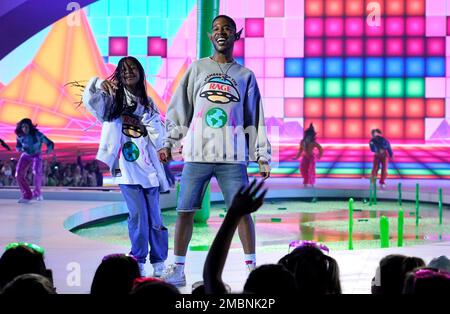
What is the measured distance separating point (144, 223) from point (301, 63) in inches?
565

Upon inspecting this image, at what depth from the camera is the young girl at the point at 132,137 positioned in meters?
4.17

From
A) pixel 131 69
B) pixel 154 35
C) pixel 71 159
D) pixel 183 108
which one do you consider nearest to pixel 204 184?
pixel 183 108

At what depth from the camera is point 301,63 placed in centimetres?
1825

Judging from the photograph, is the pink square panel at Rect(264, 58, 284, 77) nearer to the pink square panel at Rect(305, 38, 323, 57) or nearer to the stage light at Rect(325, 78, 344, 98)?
the pink square panel at Rect(305, 38, 323, 57)

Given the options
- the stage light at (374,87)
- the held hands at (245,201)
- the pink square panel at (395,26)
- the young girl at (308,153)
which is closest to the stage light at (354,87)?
the stage light at (374,87)

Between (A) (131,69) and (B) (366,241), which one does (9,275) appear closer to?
(A) (131,69)

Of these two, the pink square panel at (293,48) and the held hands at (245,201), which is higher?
the pink square panel at (293,48)

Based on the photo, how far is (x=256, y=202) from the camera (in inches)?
68.4

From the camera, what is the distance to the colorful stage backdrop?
1809cm

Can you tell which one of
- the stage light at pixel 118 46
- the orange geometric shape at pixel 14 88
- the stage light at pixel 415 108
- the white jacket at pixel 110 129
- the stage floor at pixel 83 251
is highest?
the stage light at pixel 118 46

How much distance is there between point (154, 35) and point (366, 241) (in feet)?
37.9

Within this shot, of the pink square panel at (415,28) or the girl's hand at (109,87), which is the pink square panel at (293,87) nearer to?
the pink square panel at (415,28)

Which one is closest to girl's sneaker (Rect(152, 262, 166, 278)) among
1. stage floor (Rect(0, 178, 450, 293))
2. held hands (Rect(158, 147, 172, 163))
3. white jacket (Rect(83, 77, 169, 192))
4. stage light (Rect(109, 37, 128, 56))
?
stage floor (Rect(0, 178, 450, 293))

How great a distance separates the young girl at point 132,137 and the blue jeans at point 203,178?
0.33 m
